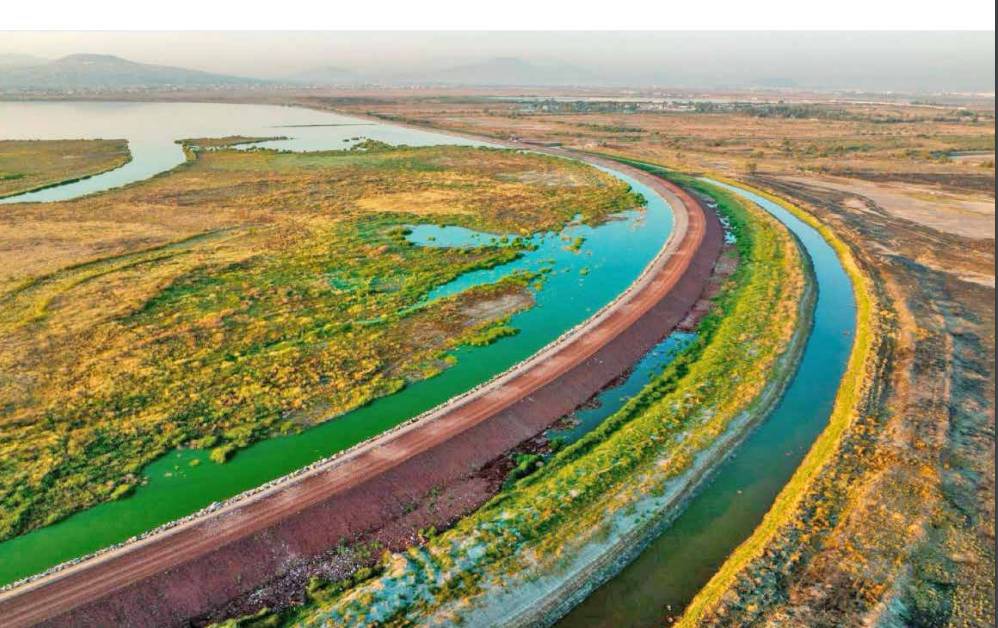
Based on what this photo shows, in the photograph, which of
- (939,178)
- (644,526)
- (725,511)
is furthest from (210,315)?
(939,178)

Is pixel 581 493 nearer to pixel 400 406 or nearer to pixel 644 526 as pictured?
pixel 644 526

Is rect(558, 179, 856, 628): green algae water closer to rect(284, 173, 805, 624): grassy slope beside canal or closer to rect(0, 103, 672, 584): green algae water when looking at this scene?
rect(284, 173, 805, 624): grassy slope beside canal

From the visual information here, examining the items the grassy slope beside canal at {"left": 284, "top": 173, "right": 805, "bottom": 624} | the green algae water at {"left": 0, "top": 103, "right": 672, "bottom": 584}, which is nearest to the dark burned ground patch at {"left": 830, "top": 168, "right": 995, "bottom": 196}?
the green algae water at {"left": 0, "top": 103, "right": 672, "bottom": 584}

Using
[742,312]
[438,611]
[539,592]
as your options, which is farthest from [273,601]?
[742,312]

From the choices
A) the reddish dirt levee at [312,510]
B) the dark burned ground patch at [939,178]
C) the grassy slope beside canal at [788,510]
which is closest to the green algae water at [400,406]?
the reddish dirt levee at [312,510]

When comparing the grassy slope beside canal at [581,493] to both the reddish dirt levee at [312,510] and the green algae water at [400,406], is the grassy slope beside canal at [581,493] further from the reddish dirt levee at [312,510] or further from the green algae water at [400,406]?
the green algae water at [400,406]

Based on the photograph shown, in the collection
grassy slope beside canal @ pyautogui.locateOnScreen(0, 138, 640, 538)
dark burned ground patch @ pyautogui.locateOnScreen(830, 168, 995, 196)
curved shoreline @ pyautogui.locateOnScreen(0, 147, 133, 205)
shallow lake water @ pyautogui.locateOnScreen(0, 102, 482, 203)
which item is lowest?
grassy slope beside canal @ pyautogui.locateOnScreen(0, 138, 640, 538)
